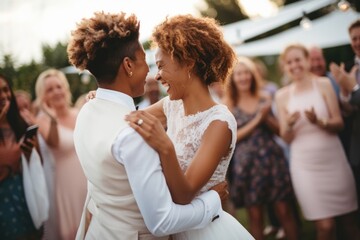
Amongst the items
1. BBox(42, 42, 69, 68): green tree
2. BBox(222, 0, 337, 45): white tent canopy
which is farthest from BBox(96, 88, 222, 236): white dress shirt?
BBox(42, 42, 69, 68): green tree

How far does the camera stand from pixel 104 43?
5.70ft

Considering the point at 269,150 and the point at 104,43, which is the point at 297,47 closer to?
the point at 269,150

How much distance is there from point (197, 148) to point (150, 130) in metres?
0.58

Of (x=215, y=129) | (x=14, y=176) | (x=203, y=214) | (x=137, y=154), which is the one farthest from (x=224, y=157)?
(x=14, y=176)

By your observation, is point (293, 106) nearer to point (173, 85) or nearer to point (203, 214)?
point (173, 85)

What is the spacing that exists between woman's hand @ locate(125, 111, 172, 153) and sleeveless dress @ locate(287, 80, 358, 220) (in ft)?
9.32

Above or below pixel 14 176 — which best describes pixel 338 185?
below

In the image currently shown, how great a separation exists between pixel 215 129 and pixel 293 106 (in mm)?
2532

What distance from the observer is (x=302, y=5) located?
630 centimetres

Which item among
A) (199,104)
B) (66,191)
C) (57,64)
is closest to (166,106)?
(199,104)

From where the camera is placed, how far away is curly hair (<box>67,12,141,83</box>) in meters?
1.74

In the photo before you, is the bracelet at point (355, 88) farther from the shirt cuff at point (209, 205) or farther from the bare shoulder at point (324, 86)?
the shirt cuff at point (209, 205)

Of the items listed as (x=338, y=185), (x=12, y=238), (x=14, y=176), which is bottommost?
(x=338, y=185)

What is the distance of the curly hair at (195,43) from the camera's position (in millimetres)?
2133
